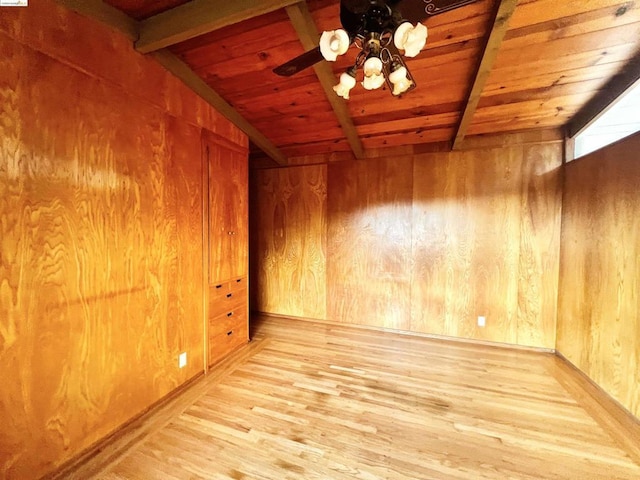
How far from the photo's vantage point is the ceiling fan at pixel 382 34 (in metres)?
1.09

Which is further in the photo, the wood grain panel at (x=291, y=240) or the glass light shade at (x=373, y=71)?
the wood grain panel at (x=291, y=240)

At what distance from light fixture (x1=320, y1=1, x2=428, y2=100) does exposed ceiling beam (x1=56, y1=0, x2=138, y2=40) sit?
1.52m

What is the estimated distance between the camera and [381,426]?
1.85 meters

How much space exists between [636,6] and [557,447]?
105 inches

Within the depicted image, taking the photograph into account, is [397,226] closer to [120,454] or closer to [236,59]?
[236,59]

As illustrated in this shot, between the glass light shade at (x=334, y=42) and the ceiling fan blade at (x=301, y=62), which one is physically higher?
the ceiling fan blade at (x=301, y=62)

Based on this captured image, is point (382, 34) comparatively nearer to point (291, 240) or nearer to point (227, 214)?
point (227, 214)

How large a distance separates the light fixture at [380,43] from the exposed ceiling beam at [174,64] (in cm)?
153

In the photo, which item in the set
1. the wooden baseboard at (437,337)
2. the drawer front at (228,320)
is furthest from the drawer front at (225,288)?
the wooden baseboard at (437,337)

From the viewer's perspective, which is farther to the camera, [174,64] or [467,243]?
[467,243]

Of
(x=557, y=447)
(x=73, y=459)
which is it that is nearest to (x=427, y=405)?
(x=557, y=447)

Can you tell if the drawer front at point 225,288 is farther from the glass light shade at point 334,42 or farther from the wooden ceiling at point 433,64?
the glass light shade at point 334,42

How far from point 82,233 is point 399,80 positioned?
1.93 meters

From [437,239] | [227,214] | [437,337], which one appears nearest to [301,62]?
[227,214]
